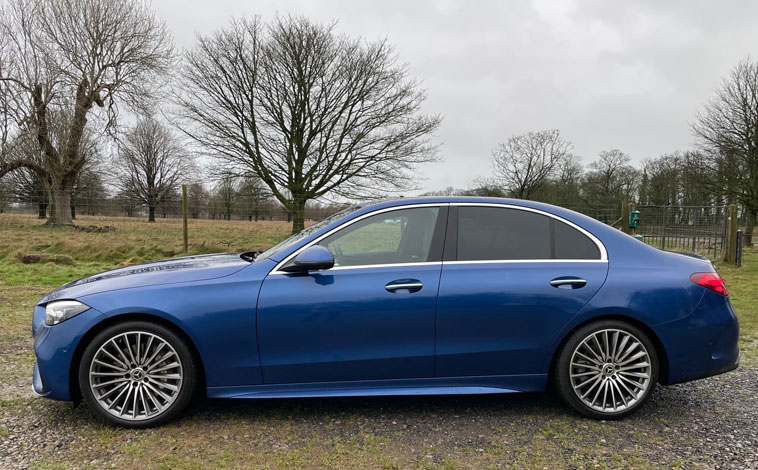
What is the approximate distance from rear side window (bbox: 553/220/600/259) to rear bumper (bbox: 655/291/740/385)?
2.13 ft

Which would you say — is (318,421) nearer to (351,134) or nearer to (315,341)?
(315,341)

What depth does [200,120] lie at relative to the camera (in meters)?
17.8

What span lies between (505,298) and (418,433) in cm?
102

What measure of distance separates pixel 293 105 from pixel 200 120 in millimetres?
3703

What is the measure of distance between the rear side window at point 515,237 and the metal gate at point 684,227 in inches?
492

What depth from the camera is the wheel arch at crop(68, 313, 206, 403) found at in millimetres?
2814

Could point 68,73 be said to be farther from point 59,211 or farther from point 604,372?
point 604,372

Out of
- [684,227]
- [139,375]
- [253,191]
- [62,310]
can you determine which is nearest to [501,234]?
[139,375]

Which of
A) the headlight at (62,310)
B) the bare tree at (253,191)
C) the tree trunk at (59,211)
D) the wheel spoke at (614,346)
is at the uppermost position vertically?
the bare tree at (253,191)

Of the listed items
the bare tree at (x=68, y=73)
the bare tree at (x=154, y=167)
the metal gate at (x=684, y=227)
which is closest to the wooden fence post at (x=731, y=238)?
the metal gate at (x=684, y=227)

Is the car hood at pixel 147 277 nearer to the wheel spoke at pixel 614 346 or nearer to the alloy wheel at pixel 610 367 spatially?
the alloy wheel at pixel 610 367

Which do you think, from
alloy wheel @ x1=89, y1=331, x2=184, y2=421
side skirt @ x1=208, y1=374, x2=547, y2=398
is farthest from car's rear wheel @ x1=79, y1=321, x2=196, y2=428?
side skirt @ x1=208, y1=374, x2=547, y2=398

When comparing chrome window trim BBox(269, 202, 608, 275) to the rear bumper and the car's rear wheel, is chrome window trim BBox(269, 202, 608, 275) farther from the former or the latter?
the car's rear wheel

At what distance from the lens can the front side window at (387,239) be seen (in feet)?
10.2
